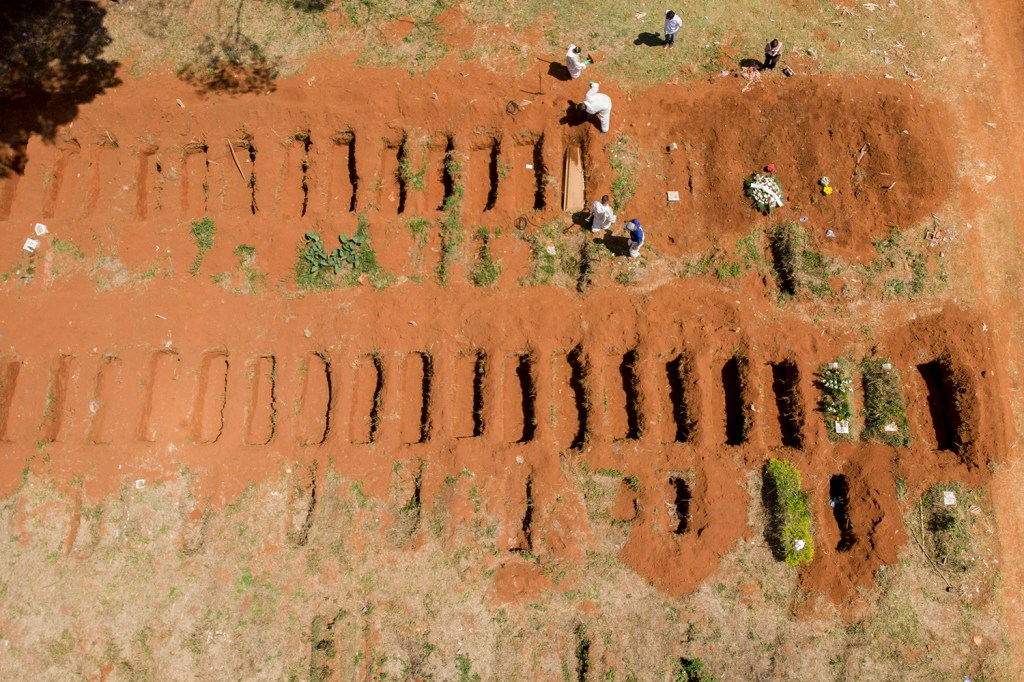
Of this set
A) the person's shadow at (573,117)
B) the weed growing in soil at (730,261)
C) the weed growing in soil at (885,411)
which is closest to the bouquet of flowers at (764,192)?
the weed growing in soil at (730,261)

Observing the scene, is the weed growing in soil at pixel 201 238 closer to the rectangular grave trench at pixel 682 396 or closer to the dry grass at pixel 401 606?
the dry grass at pixel 401 606

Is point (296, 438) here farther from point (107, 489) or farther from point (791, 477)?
point (791, 477)

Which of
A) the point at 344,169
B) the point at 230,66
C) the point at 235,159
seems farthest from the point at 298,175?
the point at 230,66

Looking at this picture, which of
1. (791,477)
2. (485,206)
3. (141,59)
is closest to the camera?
(791,477)

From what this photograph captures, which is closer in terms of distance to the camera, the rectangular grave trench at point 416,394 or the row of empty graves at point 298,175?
the rectangular grave trench at point 416,394

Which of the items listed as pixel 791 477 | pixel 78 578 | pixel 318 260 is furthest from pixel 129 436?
pixel 791 477
